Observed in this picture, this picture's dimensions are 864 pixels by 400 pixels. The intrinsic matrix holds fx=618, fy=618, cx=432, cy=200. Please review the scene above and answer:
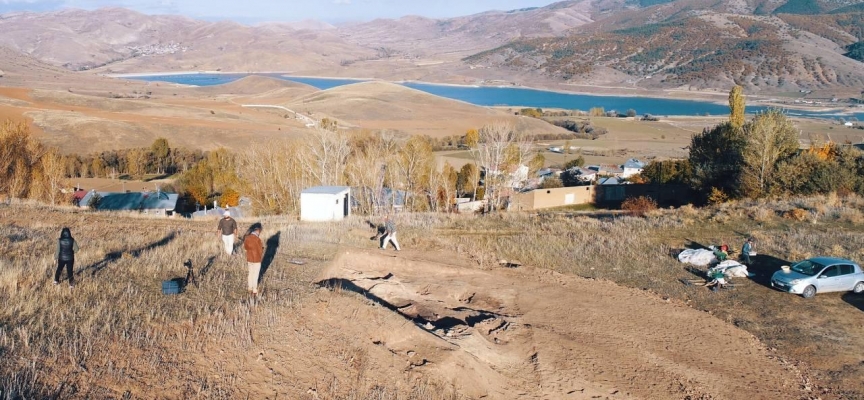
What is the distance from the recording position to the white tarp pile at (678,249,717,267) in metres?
18.4

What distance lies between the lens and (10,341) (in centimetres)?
812

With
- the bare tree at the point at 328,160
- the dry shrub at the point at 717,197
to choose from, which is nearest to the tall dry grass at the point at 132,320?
the bare tree at the point at 328,160

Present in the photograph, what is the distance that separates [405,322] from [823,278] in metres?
11.4

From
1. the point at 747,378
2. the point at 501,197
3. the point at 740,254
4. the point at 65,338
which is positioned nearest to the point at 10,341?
the point at 65,338

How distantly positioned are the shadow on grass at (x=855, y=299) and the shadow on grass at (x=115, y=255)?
17392 mm

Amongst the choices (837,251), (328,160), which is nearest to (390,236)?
(837,251)

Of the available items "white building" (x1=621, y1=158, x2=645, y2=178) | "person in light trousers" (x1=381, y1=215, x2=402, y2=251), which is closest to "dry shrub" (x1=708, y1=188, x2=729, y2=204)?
"white building" (x1=621, y1=158, x2=645, y2=178)

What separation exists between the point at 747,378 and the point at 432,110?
128 m

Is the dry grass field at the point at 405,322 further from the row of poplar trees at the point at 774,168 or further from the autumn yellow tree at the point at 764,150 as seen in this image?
the autumn yellow tree at the point at 764,150

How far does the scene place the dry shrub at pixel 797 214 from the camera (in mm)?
24595

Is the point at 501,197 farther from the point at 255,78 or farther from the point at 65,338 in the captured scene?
the point at 255,78

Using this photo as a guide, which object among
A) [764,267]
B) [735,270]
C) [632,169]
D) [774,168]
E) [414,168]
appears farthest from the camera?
[632,169]

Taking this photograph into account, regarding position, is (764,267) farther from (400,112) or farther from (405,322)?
(400,112)

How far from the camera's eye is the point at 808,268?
1609 cm
